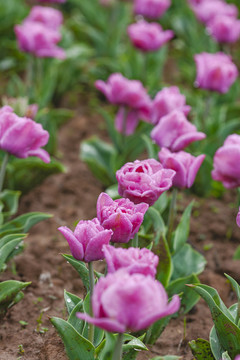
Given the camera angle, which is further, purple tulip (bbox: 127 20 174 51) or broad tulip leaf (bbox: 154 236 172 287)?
purple tulip (bbox: 127 20 174 51)

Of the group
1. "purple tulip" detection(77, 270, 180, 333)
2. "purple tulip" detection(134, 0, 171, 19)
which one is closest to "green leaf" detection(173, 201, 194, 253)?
"purple tulip" detection(77, 270, 180, 333)

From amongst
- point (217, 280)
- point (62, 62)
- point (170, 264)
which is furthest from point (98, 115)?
point (170, 264)

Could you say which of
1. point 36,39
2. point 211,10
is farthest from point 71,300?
point 211,10

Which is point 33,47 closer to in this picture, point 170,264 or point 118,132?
point 118,132

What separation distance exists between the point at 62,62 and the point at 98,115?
44 centimetres

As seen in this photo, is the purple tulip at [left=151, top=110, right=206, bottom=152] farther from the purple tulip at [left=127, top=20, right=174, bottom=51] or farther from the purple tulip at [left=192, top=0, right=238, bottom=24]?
the purple tulip at [left=192, top=0, right=238, bottom=24]

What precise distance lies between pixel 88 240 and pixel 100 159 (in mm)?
1766

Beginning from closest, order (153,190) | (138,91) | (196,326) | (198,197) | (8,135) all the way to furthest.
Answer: (153,190)
(8,135)
(196,326)
(138,91)
(198,197)

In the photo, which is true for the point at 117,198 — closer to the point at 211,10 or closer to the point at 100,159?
the point at 100,159

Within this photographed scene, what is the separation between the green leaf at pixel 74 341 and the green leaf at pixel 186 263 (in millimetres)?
755

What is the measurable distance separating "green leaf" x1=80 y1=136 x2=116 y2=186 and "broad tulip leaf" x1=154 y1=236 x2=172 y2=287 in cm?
94

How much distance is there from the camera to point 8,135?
2035 mm

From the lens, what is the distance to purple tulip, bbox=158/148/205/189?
1.96 m

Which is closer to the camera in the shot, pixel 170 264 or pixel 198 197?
pixel 170 264
